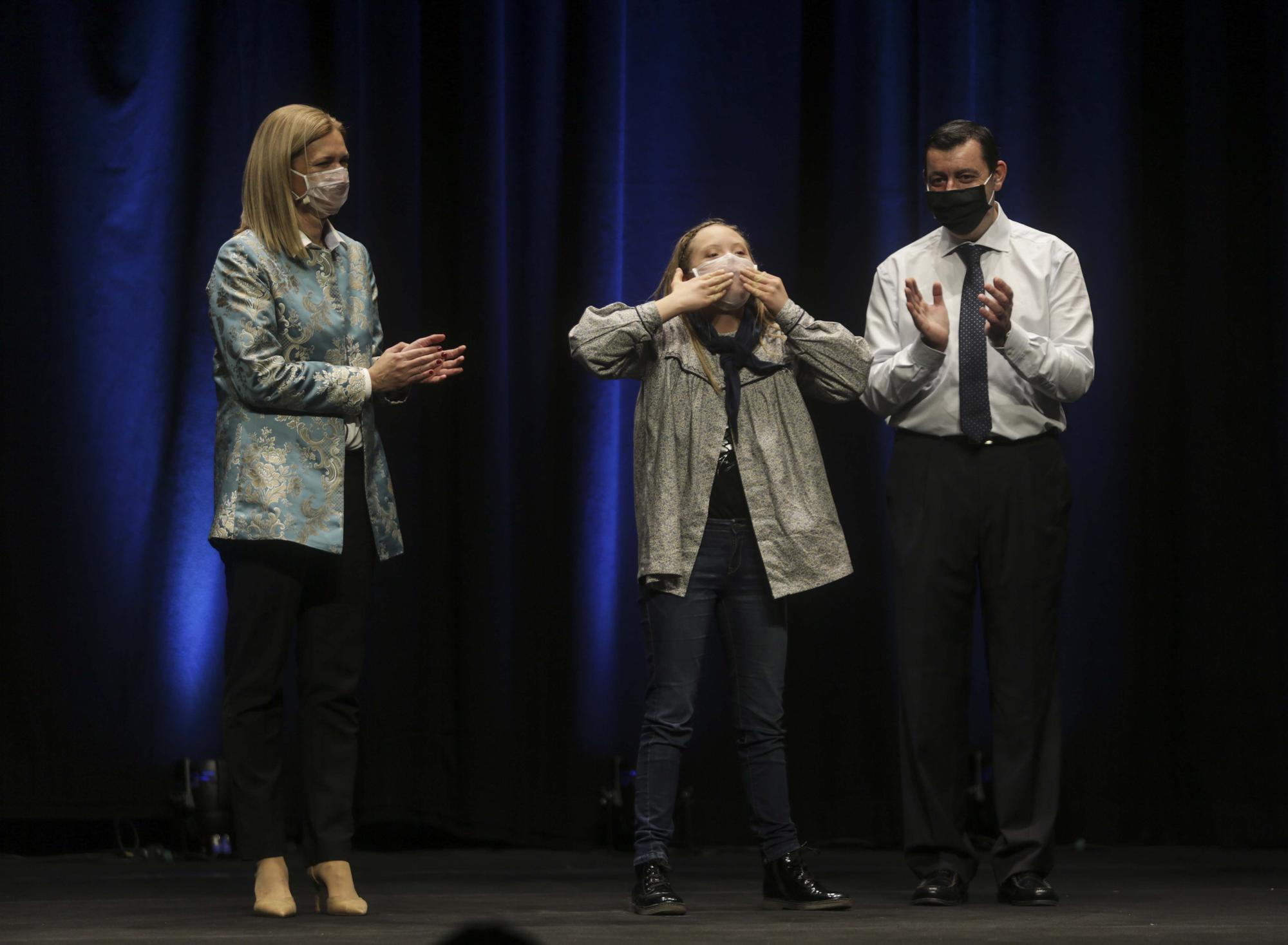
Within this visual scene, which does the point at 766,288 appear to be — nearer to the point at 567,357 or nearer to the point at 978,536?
the point at 978,536

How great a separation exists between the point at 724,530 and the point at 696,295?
0.45 meters

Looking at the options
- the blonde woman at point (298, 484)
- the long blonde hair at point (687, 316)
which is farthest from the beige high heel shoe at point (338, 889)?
the long blonde hair at point (687, 316)

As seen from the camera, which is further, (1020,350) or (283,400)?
(1020,350)

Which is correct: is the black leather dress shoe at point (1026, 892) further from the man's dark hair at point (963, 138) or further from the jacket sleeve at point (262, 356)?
the jacket sleeve at point (262, 356)

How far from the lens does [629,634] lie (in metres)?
4.30

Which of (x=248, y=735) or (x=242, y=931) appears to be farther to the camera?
(x=248, y=735)

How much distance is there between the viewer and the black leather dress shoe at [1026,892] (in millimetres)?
2941

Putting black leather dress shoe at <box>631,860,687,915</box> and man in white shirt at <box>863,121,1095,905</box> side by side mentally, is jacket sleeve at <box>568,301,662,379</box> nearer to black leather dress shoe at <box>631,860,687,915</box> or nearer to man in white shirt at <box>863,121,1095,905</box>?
man in white shirt at <box>863,121,1095,905</box>

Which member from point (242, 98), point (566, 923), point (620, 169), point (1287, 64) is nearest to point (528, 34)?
point (620, 169)

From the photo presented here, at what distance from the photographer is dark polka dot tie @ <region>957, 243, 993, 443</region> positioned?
3.01m

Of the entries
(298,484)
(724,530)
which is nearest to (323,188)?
(298,484)

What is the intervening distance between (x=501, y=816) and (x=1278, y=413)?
243 centimetres

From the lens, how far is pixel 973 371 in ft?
9.95

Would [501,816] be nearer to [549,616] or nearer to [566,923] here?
[549,616]
